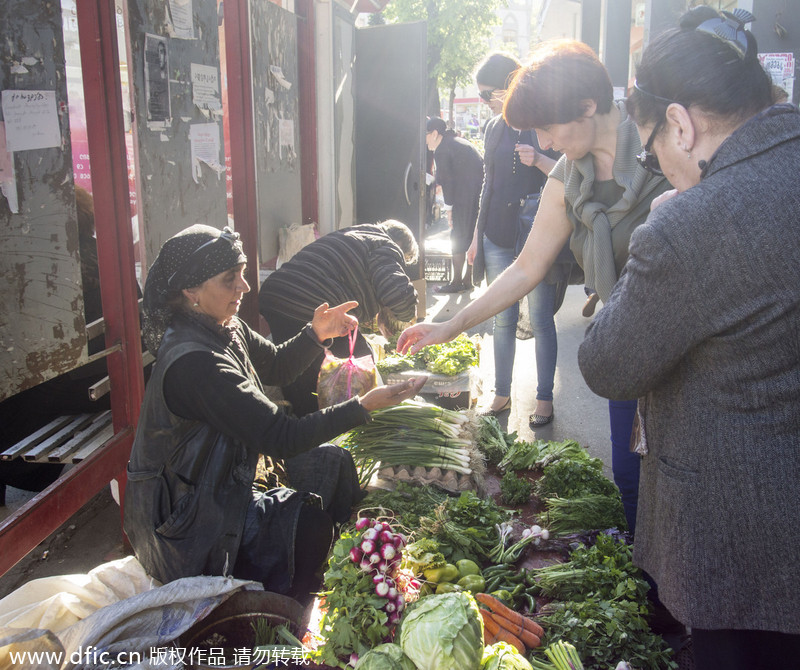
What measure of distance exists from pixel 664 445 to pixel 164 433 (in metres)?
1.68

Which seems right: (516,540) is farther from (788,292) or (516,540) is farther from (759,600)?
(788,292)

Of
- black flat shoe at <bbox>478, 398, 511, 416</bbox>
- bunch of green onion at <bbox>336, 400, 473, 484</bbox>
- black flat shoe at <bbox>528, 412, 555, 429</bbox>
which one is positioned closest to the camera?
bunch of green onion at <bbox>336, 400, 473, 484</bbox>

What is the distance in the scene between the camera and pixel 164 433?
8.32ft

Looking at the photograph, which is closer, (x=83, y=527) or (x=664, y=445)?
(x=664, y=445)

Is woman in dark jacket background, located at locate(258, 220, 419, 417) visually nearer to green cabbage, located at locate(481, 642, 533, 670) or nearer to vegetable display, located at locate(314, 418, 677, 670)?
vegetable display, located at locate(314, 418, 677, 670)

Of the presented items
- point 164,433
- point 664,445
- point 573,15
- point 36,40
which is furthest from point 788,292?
point 573,15

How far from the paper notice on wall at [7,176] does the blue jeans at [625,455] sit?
2.31m

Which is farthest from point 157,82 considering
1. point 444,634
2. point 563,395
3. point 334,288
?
point 563,395

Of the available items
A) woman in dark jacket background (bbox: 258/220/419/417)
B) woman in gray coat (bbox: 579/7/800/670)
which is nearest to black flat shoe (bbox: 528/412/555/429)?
woman in dark jacket background (bbox: 258/220/419/417)

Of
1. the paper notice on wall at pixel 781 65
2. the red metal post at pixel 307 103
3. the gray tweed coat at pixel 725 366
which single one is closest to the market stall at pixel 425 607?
the gray tweed coat at pixel 725 366

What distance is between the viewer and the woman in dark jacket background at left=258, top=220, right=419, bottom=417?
14.2ft

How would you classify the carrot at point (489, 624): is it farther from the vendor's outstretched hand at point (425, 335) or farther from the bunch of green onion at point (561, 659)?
the vendor's outstretched hand at point (425, 335)

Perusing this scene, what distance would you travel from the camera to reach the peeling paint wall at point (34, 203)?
8.28 ft

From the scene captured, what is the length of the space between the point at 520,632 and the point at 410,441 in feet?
4.51
